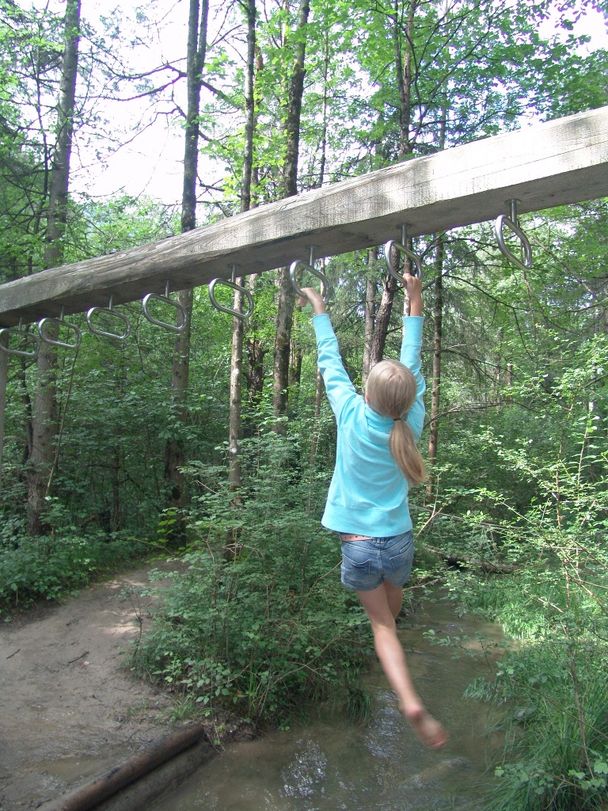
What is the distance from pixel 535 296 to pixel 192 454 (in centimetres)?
626

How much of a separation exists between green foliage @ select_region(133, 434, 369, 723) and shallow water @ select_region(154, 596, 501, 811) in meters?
0.28

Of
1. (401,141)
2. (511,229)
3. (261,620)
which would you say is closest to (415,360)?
(511,229)

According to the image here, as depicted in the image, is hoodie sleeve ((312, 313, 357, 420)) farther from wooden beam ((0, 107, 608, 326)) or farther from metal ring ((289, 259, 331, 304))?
wooden beam ((0, 107, 608, 326))

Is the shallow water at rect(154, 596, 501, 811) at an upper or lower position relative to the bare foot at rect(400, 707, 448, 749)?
lower

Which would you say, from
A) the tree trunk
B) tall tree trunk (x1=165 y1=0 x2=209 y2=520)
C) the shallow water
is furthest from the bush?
the tree trunk

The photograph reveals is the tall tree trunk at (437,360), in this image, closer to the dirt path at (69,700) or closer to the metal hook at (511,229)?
the dirt path at (69,700)

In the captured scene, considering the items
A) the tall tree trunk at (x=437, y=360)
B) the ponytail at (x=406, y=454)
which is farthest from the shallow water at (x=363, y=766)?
the tall tree trunk at (x=437, y=360)

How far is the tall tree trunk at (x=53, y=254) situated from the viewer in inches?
322

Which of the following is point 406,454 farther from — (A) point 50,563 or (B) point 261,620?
(A) point 50,563

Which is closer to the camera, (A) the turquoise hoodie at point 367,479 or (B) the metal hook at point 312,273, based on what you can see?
(A) the turquoise hoodie at point 367,479

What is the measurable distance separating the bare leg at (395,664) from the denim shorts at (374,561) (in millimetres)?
54

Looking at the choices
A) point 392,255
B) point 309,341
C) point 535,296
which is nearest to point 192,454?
point 309,341

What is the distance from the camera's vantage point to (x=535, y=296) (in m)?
10.1

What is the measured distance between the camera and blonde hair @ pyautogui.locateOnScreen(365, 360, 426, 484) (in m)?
2.06
